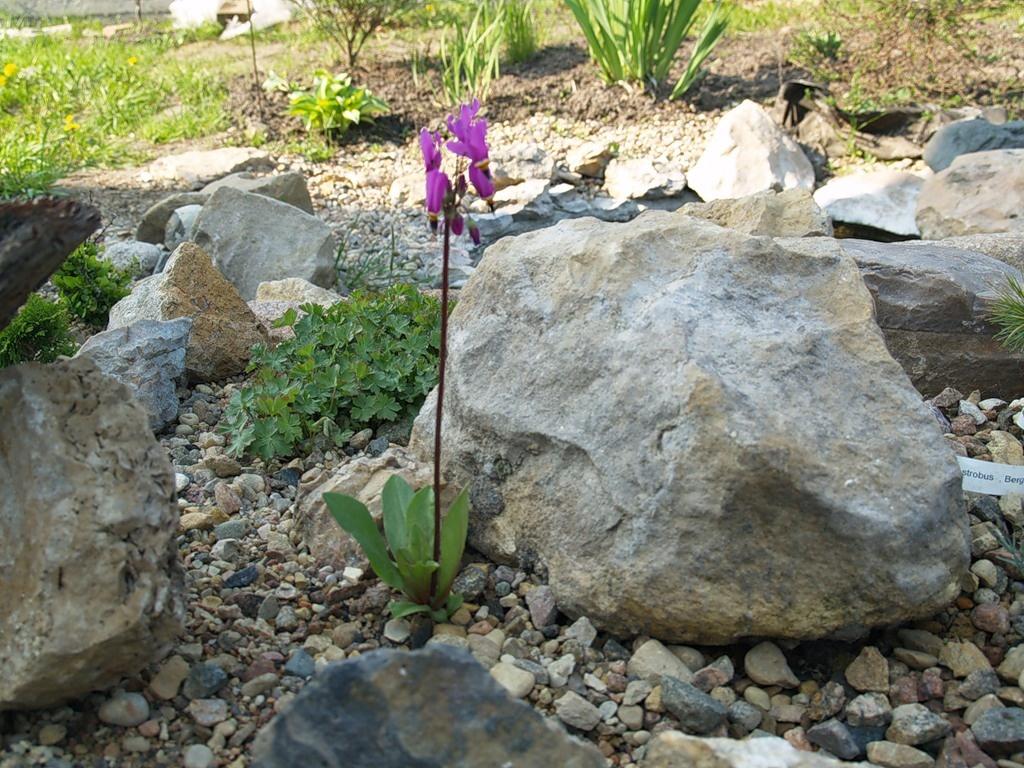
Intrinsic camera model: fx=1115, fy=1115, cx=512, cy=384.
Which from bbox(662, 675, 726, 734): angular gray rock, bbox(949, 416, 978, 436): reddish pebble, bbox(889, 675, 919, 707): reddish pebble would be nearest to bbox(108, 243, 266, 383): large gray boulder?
bbox(662, 675, 726, 734): angular gray rock

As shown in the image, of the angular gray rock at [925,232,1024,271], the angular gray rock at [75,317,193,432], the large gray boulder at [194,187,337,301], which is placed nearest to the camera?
the angular gray rock at [75,317,193,432]

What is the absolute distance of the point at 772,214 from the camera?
427cm

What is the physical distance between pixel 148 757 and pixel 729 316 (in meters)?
1.68

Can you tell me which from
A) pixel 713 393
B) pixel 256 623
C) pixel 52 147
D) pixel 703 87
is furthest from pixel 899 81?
pixel 256 623

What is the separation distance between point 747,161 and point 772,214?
9.19ft

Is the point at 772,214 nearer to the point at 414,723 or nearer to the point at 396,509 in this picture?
the point at 396,509

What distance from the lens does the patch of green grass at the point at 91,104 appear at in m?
7.36

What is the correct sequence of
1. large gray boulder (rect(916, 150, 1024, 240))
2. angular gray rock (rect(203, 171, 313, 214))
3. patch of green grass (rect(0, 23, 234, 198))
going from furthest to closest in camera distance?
patch of green grass (rect(0, 23, 234, 198)) < angular gray rock (rect(203, 171, 313, 214)) < large gray boulder (rect(916, 150, 1024, 240))

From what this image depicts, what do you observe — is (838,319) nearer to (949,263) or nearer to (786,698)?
(786,698)

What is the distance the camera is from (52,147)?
7.45 meters

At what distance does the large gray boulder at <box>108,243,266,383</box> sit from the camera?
422 centimetres

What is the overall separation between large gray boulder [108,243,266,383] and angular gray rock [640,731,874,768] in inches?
102

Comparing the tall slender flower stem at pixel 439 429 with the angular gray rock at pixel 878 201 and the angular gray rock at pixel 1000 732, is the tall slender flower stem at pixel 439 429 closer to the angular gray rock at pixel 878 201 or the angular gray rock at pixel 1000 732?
the angular gray rock at pixel 1000 732

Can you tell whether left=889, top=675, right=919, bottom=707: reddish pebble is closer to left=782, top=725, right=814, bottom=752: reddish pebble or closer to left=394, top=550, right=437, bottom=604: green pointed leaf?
left=782, top=725, right=814, bottom=752: reddish pebble
